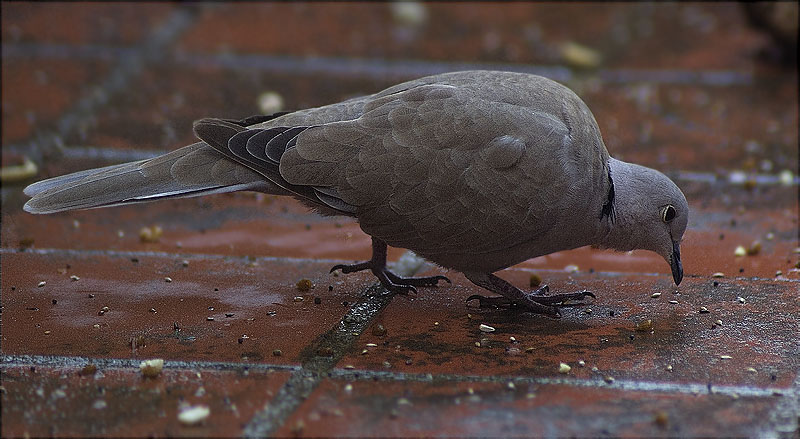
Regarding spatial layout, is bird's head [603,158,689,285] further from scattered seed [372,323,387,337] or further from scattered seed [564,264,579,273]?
scattered seed [372,323,387,337]

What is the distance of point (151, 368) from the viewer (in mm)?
2562

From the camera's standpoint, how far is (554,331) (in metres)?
3.05

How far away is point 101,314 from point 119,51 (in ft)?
13.1

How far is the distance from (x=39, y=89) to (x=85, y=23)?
1.37 m

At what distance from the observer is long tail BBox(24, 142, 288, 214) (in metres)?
3.15

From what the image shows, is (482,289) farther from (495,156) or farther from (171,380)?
(171,380)

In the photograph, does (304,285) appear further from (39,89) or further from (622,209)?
(39,89)

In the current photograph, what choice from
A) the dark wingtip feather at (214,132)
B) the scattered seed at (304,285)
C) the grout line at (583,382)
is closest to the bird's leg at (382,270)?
the scattered seed at (304,285)

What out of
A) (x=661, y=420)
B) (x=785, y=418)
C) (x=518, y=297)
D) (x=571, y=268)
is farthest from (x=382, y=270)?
(x=785, y=418)

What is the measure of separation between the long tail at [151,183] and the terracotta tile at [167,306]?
0.32 m

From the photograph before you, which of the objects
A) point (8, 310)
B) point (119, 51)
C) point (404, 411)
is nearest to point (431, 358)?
point (404, 411)

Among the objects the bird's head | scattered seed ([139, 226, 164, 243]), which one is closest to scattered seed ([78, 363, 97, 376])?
scattered seed ([139, 226, 164, 243])

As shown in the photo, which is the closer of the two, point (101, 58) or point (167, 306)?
point (167, 306)

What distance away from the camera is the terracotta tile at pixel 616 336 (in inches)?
106
